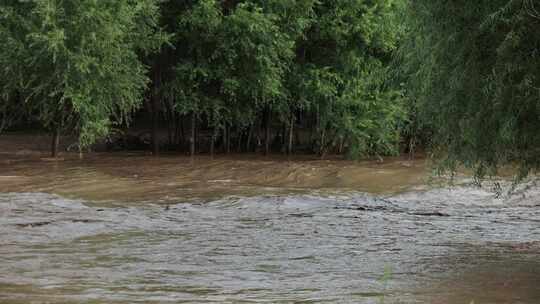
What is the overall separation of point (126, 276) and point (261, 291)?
6.17ft

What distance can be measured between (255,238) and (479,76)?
5.35 m

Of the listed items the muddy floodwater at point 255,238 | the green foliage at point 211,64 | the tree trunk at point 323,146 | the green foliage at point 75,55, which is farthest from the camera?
the tree trunk at point 323,146

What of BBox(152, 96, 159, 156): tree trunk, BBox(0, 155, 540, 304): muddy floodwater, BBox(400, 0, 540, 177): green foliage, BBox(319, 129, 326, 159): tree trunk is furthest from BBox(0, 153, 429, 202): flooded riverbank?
BBox(400, 0, 540, 177): green foliage

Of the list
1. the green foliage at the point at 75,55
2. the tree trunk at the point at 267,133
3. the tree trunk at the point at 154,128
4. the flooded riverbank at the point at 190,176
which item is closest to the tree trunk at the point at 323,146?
the flooded riverbank at the point at 190,176

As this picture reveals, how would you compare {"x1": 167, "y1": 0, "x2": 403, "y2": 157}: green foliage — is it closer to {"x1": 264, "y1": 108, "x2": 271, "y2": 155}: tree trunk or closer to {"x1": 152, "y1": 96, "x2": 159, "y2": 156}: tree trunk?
{"x1": 264, "y1": 108, "x2": 271, "y2": 155}: tree trunk

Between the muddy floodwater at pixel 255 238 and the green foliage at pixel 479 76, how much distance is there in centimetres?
171

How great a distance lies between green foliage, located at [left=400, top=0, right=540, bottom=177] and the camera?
10438 millimetres

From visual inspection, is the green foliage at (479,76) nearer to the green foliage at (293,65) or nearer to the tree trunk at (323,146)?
the green foliage at (293,65)

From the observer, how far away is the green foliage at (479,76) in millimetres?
10438

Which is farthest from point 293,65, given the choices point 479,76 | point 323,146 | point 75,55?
point 479,76

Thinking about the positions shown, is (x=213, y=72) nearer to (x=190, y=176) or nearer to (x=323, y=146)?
(x=323, y=146)

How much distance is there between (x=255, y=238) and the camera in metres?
15.0

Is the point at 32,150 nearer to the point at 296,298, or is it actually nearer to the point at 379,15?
the point at 379,15

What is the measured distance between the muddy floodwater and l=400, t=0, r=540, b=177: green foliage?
1712 mm
